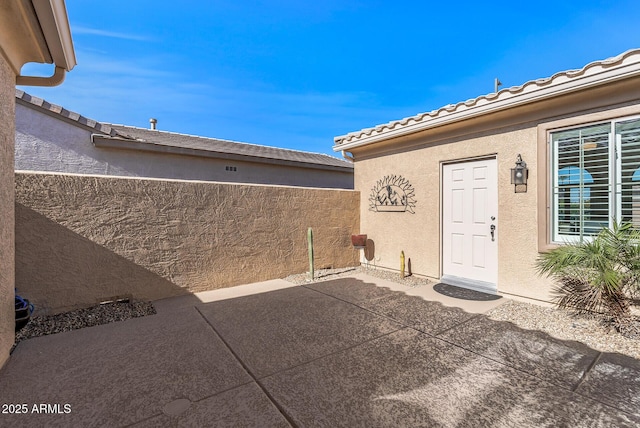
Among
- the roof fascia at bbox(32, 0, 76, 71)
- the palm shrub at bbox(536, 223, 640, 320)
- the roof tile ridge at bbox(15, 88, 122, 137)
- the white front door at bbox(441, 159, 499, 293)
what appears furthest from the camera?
the roof tile ridge at bbox(15, 88, 122, 137)

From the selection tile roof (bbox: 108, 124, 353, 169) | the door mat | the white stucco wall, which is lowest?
the door mat

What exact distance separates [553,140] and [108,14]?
341 inches

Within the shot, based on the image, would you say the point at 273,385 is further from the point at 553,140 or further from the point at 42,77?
the point at 553,140

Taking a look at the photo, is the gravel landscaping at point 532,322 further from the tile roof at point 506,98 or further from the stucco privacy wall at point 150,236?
the tile roof at point 506,98

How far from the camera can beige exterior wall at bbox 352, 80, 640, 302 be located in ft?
14.7

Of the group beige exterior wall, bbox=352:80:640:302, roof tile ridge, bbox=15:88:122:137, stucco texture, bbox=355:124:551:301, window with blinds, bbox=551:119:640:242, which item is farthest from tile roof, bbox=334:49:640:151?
roof tile ridge, bbox=15:88:122:137

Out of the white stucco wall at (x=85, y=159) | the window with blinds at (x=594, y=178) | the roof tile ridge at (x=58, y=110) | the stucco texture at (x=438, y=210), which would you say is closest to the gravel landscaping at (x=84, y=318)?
the white stucco wall at (x=85, y=159)

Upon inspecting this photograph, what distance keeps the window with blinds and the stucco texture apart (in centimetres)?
34

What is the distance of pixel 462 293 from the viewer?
548cm

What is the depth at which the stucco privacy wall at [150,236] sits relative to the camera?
168 inches

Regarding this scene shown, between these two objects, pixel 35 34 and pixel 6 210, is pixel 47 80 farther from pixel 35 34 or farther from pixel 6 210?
pixel 6 210

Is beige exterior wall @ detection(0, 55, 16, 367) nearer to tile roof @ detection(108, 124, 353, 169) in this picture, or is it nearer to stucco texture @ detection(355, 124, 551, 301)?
tile roof @ detection(108, 124, 353, 169)

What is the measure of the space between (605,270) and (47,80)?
7834 millimetres

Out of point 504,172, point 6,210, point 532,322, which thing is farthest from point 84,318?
point 504,172
